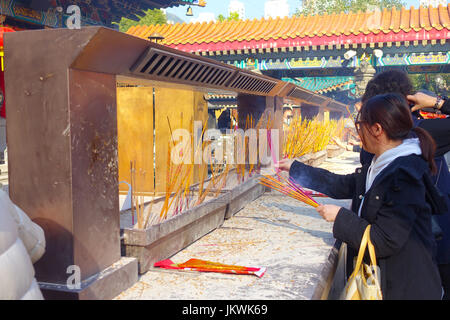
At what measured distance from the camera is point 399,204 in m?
1.80

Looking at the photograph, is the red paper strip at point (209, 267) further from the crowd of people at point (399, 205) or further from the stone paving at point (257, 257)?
the crowd of people at point (399, 205)

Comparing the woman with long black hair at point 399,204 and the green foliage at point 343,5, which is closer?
the woman with long black hair at point 399,204

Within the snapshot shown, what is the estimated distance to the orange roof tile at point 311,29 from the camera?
8570mm

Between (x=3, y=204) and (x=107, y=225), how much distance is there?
0.81m

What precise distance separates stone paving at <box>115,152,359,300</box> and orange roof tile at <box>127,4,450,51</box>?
19.5 feet

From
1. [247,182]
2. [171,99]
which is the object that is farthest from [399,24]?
[247,182]

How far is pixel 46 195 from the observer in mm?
1832

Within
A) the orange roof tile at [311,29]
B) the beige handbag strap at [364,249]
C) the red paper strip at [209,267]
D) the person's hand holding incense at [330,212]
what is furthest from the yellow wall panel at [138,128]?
the orange roof tile at [311,29]

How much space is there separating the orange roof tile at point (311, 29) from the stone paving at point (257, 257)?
5.94 m

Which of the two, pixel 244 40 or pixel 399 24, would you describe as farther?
pixel 244 40

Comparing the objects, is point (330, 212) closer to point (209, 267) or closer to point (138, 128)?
point (209, 267)

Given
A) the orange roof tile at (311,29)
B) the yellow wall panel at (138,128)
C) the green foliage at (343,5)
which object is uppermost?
the green foliage at (343,5)

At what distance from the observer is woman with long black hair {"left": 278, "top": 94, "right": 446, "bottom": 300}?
180 cm
